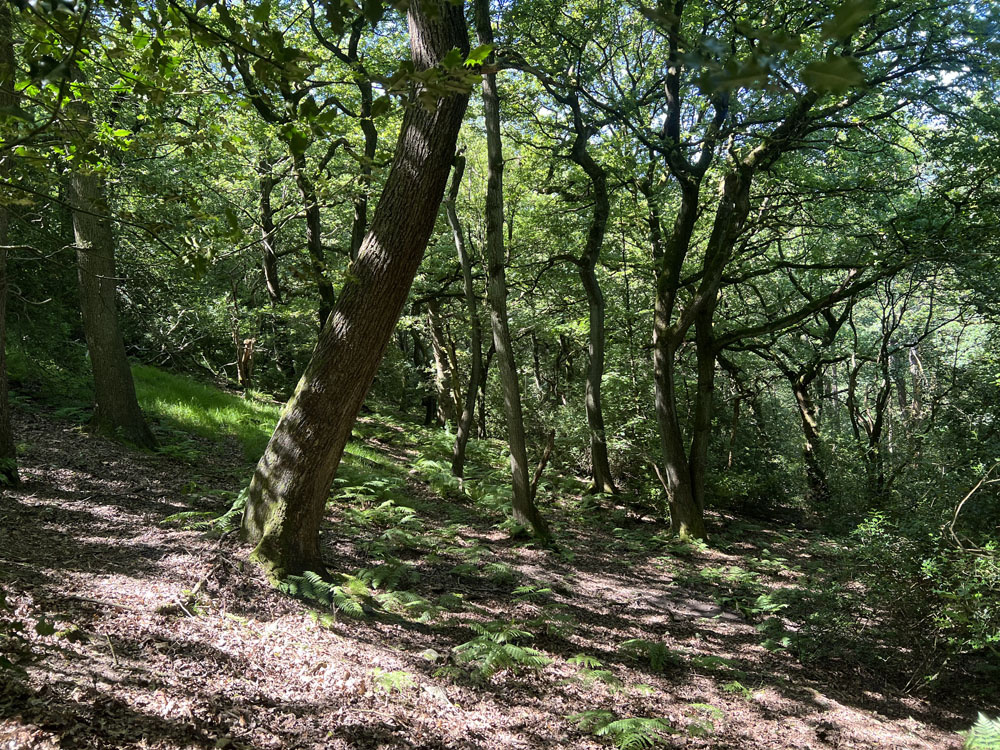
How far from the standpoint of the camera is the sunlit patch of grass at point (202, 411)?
9.84 m

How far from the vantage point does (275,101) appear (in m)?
2.36

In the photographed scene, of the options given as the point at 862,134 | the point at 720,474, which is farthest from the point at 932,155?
the point at 720,474

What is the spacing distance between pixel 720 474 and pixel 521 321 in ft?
22.7

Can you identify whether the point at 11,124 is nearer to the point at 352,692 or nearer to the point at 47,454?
the point at 352,692

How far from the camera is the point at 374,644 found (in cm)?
434

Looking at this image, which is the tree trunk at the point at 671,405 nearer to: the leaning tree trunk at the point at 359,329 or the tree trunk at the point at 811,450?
the tree trunk at the point at 811,450

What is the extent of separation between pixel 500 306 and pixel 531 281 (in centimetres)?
609

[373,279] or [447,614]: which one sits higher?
[373,279]

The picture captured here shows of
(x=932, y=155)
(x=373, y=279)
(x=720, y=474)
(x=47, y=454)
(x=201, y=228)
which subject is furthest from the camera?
(x=720, y=474)

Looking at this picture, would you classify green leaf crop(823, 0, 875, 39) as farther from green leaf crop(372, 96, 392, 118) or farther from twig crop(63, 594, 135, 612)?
twig crop(63, 594, 135, 612)

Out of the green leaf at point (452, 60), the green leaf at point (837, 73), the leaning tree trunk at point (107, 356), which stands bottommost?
the leaning tree trunk at point (107, 356)

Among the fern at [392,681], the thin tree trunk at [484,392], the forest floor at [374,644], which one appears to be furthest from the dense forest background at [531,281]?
the thin tree trunk at [484,392]

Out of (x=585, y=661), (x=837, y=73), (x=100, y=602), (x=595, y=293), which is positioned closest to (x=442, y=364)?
(x=595, y=293)

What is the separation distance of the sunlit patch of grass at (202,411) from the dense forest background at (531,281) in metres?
0.09
